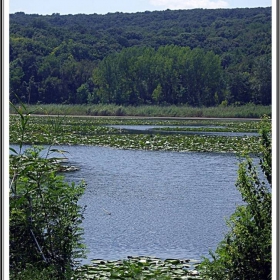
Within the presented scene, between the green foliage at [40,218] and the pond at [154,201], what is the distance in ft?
3.18

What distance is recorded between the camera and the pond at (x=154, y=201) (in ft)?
13.5

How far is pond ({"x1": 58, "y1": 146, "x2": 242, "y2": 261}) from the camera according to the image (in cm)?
411

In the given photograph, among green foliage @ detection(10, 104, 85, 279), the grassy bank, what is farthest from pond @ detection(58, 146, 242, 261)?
the grassy bank

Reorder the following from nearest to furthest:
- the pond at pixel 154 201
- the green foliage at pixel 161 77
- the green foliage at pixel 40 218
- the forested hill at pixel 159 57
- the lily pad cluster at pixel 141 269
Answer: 1. the green foliage at pixel 40 218
2. the lily pad cluster at pixel 141 269
3. the pond at pixel 154 201
4. the forested hill at pixel 159 57
5. the green foliage at pixel 161 77

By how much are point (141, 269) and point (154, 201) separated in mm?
3018

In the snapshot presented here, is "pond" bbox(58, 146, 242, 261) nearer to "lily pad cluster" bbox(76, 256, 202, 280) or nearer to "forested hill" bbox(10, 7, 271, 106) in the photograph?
"lily pad cluster" bbox(76, 256, 202, 280)

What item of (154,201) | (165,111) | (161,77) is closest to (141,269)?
(154,201)

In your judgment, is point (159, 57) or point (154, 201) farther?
point (159, 57)

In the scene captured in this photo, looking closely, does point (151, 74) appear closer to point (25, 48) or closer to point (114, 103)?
point (114, 103)

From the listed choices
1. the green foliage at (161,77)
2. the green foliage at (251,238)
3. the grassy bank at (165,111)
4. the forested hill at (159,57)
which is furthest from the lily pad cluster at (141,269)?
the green foliage at (161,77)

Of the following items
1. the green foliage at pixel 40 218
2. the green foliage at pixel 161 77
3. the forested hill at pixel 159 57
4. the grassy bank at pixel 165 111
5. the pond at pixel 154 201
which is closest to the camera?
the green foliage at pixel 40 218

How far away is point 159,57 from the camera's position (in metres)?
19.6

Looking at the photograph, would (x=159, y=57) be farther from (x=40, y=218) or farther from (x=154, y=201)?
(x=40, y=218)

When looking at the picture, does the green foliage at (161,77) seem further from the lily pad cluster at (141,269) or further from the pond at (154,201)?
the lily pad cluster at (141,269)
